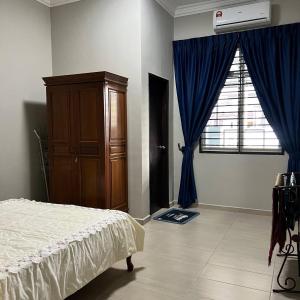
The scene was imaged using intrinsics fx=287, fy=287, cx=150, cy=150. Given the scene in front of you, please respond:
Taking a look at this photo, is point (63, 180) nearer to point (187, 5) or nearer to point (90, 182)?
point (90, 182)

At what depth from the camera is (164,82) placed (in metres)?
4.59

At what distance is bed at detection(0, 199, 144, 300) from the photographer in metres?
1.61

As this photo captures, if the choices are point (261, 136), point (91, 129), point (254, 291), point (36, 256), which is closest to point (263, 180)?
point (261, 136)

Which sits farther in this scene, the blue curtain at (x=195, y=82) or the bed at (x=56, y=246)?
the blue curtain at (x=195, y=82)

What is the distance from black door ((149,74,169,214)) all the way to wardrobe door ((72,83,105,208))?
1019 millimetres

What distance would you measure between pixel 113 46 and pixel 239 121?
217 cm

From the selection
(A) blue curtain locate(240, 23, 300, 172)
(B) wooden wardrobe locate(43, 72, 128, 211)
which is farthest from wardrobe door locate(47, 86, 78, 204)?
(A) blue curtain locate(240, 23, 300, 172)

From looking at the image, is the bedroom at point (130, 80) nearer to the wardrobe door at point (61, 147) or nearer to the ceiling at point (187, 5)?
the ceiling at point (187, 5)

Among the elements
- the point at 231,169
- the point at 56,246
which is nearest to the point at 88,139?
the point at 56,246

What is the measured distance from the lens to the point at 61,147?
12.4 feet

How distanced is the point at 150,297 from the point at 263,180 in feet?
9.02

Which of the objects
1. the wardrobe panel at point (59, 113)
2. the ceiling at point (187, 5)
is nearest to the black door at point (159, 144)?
the ceiling at point (187, 5)

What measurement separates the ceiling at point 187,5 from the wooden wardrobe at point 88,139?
138cm

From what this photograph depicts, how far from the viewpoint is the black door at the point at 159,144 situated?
14.4ft
